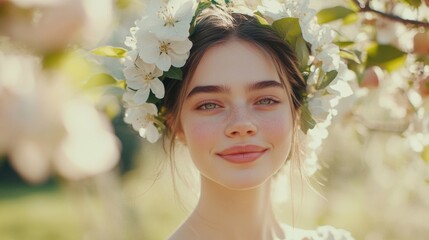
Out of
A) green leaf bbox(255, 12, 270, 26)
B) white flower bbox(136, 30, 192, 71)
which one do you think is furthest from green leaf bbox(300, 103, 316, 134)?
white flower bbox(136, 30, 192, 71)

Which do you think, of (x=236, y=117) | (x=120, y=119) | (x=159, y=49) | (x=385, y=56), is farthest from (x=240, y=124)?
(x=120, y=119)

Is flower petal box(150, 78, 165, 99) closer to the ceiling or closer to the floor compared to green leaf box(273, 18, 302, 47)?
closer to the floor

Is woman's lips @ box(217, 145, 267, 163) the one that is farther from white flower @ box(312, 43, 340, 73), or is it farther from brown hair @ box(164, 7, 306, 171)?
white flower @ box(312, 43, 340, 73)

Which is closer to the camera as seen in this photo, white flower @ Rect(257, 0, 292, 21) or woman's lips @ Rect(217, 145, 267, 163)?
woman's lips @ Rect(217, 145, 267, 163)

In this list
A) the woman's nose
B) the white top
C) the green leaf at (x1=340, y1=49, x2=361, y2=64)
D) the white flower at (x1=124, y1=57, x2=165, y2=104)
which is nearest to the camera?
the woman's nose

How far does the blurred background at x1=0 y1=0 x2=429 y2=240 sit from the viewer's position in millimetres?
372

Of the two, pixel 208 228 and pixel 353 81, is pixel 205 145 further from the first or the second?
pixel 353 81

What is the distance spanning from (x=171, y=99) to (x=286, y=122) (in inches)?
9.9

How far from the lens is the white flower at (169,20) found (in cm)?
154

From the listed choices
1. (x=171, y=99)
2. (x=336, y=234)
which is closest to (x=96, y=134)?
(x=171, y=99)

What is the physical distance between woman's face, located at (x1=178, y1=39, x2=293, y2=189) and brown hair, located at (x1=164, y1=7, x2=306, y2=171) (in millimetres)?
18

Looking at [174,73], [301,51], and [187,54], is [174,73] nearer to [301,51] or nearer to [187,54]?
[187,54]

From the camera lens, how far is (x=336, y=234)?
6.33 ft

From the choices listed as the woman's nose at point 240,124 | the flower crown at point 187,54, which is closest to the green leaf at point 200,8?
the flower crown at point 187,54
